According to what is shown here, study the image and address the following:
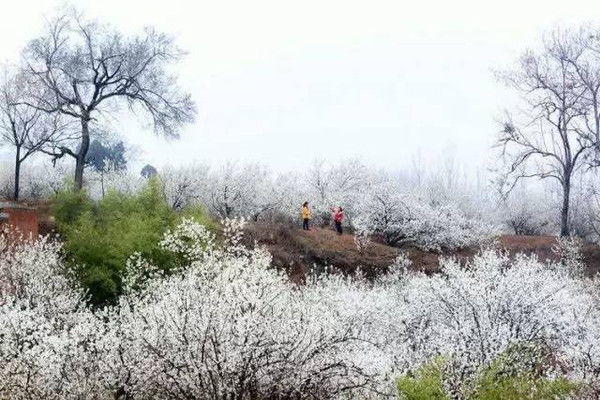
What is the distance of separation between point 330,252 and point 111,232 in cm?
1056

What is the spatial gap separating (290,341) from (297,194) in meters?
29.4

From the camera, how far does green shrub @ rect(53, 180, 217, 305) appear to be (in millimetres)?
19891

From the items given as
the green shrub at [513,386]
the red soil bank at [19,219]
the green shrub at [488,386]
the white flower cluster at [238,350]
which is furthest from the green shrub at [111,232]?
the green shrub at [513,386]

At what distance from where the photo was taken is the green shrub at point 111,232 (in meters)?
19.9

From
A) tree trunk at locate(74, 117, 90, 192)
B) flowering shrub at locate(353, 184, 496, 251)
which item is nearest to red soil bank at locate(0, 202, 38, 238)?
tree trunk at locate(74, 117, 90, 192)

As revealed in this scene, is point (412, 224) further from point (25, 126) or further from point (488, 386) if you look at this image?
point (488, 386)

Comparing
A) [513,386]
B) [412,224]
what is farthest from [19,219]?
[412,224]

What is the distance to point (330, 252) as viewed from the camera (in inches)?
1150

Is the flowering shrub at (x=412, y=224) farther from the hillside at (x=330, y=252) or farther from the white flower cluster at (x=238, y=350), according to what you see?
the white flower cluster at (x=238, y=350)

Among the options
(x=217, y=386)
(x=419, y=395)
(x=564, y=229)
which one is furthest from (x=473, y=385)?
(x=564, y=229)

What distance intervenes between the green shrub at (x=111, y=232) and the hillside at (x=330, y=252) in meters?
4.18

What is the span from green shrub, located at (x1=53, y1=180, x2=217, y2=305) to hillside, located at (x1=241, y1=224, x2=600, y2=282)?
→ 4.18 metres

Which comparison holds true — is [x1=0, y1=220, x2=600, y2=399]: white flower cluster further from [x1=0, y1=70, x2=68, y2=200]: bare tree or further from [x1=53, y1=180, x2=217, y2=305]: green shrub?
[x1=0, y1=70, x2=68, y2=200]: bare tree

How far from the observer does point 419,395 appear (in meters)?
9.59
